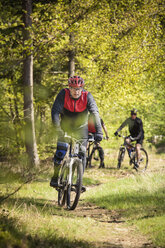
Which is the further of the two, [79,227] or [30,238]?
[79,227]

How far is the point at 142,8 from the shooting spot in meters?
16.7

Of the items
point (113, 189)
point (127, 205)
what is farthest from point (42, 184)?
point (127, 205)

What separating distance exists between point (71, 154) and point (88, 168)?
7.21m

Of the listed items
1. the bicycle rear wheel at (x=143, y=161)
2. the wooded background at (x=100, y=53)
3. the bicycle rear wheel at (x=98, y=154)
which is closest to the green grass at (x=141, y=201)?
the bicycle rear wheel at (x=143, y=161)

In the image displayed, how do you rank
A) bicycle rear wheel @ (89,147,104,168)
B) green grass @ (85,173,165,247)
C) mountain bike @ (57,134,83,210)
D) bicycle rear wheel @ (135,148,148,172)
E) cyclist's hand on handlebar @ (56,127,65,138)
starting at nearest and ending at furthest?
green grass @ (85,173,165,247) < cyclist's hand on handlebar @ (56,127,65,138) < mountain bike @ (57,134,83,210) < bicycle rear wheel @ (135,148,148,172) < bicycle rear wheel @ (89,147,104,168)

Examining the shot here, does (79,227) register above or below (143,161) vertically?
above

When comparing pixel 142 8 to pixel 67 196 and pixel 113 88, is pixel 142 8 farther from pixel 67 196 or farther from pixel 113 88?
pixel 67 196

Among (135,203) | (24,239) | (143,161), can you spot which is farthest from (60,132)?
(143,161)

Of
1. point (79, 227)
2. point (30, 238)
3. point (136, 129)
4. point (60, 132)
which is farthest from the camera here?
point (136, 129)

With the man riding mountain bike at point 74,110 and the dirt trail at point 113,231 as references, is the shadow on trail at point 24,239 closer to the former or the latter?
the dirt trail at point 113,231

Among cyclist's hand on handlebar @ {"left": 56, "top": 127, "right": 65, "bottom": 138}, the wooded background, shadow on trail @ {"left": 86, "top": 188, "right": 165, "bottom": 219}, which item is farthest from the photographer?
the wooded background

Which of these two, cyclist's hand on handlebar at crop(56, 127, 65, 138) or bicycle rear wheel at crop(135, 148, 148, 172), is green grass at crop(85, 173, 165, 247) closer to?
cyclist's hand on handlebar at crop(56, 127, 65, 138)

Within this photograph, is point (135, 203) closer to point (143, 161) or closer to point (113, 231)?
point (113, 231)

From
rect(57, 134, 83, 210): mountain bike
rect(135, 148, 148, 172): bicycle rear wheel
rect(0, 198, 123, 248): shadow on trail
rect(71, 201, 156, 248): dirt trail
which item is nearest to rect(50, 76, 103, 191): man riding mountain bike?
rect(57, 134, 83, 210): mountain bike
